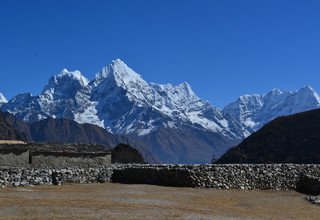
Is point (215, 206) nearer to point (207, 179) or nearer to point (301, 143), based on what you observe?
point (207, 179)

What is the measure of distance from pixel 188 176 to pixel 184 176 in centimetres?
32

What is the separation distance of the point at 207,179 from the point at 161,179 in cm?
366

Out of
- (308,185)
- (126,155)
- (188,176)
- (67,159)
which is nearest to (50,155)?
(67,159)

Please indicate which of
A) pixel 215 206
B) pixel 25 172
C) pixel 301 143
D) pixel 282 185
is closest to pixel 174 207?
pixel 215 206

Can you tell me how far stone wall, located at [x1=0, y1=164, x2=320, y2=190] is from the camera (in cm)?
4262

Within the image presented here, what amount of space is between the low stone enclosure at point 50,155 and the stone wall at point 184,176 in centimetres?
1289

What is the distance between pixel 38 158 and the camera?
58.9 metres

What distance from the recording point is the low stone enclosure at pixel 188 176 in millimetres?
42344

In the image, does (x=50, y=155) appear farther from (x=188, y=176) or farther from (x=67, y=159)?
(x=188, y=176)

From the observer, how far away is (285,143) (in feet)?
343

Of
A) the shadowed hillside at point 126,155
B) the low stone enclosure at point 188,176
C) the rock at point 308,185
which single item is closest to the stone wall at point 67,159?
the low stone enclosure at point 188,176

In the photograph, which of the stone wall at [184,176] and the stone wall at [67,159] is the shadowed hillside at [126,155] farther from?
the stone wall at [184,176]

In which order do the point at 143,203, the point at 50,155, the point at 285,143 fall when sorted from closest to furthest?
1. the point at 143,203
2. the point at 50,155
3. the point at 285,143

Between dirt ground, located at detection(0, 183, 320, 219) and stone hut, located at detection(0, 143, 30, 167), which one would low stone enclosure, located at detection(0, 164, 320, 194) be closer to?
dirt ground, located at detection(0, 183, 320, 219)
